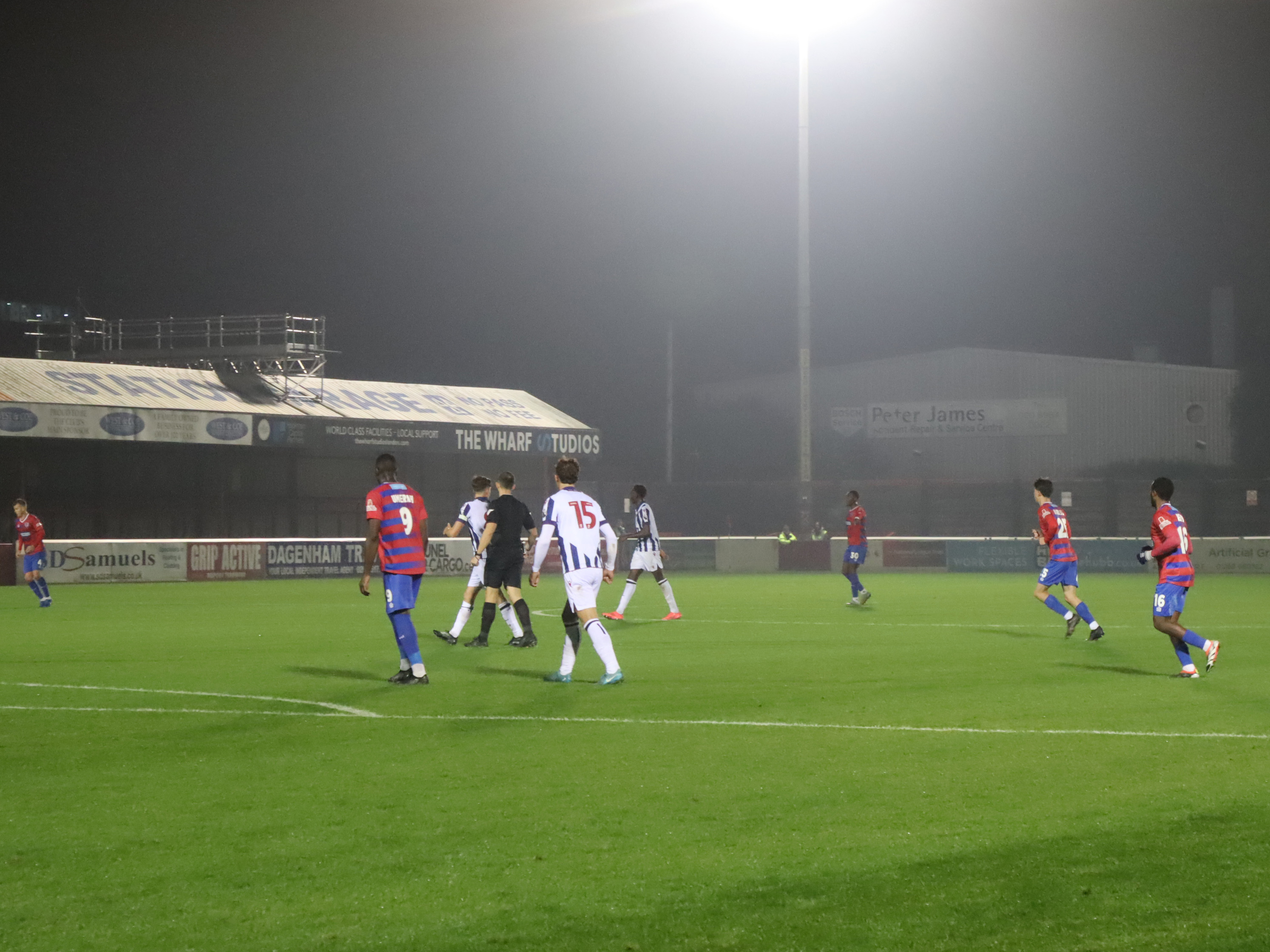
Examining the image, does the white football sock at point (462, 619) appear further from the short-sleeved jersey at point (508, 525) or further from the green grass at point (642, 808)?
the green grass at point (642, 808)

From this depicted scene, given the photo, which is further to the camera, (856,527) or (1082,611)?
(856,527)

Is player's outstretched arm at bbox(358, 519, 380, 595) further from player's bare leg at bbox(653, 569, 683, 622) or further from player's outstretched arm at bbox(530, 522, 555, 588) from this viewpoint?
player's bare leg at bbox(653, 569, 683, 622)

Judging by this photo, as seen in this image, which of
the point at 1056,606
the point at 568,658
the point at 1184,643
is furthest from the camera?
the point at 1056,606

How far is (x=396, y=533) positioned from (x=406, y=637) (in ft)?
3.04

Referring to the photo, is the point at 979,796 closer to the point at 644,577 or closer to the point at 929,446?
the point at 644,577

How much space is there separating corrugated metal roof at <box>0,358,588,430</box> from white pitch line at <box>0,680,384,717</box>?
2707 centimetres

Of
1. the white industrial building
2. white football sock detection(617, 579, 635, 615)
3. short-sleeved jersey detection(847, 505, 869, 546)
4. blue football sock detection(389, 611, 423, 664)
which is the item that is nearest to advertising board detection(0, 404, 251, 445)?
white football sock detection(617, 579, 635, 615)

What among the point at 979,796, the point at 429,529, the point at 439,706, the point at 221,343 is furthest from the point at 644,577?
the point at 979,796

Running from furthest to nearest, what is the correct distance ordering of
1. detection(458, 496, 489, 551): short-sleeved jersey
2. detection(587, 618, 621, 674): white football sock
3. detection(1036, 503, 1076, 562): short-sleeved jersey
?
detection(458, 496, 489, 551): short-sleeved jersey, detection(1036, 503, 1076, 562): short-sleeved jersey, detection(587, 618, 621, 674): white football sock

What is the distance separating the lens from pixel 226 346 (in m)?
48.3

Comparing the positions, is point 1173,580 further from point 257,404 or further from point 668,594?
point 257,404

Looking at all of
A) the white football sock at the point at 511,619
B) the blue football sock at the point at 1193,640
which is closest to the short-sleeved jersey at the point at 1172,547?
the blue football sock at the point at 1193,640

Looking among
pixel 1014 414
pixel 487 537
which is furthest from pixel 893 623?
pixel 1014 414

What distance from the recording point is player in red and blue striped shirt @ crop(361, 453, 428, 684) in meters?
12.2
